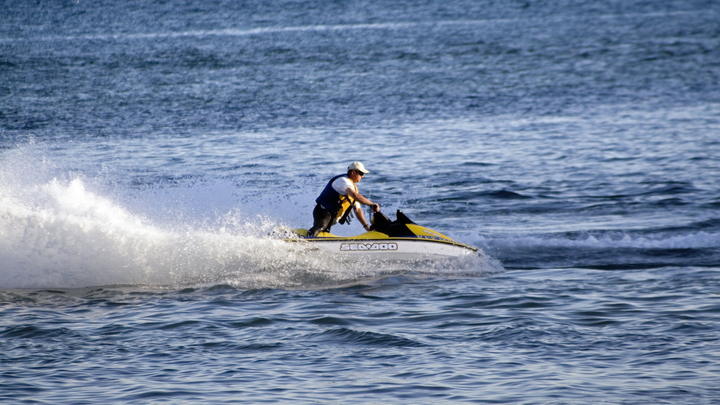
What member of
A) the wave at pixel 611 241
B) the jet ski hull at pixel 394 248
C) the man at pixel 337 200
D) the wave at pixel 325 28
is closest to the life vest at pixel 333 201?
the man at pixel 337 200

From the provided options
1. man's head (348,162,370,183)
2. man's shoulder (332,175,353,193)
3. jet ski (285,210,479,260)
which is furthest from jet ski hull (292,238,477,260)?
man's head (348,162,370,183)

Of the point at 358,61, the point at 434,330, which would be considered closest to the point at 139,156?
the point at 434,330

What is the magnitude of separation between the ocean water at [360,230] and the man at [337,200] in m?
0.69

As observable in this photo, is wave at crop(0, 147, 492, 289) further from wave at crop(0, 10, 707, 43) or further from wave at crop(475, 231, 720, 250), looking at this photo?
wave at crop(0, 10, 707, 43)

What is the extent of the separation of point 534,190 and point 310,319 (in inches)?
423

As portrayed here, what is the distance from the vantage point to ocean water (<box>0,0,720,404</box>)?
8250 mm

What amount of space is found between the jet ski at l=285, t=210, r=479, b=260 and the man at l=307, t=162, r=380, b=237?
24cm

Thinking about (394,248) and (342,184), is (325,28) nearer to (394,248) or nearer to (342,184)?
(342,184)

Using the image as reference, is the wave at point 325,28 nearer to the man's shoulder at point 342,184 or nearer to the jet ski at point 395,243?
the man's shoulder at point 342,184

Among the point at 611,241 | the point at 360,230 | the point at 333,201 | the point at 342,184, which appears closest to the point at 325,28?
the point at 360,230

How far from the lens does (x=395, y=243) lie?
12992 mm

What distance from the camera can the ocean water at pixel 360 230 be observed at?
27.1 feet

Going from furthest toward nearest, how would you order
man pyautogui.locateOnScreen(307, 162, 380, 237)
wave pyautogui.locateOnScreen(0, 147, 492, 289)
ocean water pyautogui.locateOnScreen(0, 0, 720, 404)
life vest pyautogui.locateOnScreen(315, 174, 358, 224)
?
life vest pyautogui.locateOnScreen(315, 174, 358, 224) → man pyautogui.locateOnScreen(307, 162, 380, 237) → wave pyautogui.locateOnScreen(0, 147, 492, 289) → ocean water pyautogui.locateOnScreen(0, 0, 720, 404)

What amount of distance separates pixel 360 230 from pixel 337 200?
255cm
